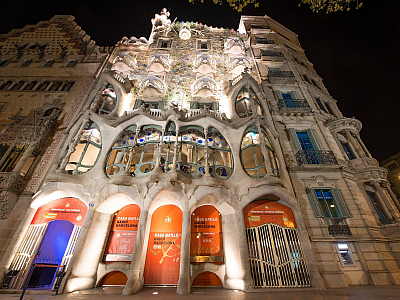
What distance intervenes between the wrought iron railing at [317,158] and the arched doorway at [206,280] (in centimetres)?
924

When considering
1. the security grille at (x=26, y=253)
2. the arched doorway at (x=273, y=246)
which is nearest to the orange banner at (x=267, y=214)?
the arched doorway at (x=273, y=246)

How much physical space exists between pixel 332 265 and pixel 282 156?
658cm

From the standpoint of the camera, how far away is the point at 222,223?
1098cm

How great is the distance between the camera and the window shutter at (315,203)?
1107 centimetres

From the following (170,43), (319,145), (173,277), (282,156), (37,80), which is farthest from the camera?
(170,43)

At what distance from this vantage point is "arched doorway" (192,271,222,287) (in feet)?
33.5

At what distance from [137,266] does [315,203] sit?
10.8 meters

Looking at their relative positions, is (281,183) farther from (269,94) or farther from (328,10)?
(269,94)

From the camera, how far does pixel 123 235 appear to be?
11.2 m

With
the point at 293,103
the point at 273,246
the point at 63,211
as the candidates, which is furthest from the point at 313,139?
the point at 63,211

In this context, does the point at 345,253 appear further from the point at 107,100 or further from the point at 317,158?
the point at 107,100

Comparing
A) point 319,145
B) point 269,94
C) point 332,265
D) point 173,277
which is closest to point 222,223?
point 173,277

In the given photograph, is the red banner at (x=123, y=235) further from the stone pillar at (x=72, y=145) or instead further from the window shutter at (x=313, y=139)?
the window shutter at (x=313, y=139)

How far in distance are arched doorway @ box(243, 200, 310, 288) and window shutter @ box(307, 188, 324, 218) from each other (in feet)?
4.65
